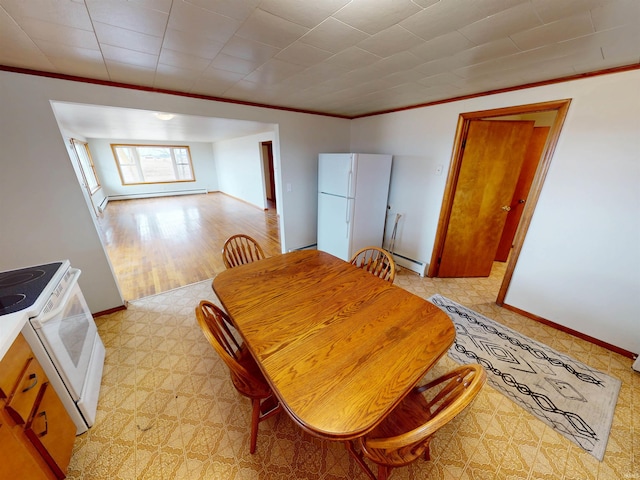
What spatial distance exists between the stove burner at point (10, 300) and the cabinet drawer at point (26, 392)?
0.29 meters

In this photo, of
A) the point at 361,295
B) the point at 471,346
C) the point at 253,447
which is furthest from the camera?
the point at 471,346

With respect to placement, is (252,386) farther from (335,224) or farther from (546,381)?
Result: (335,224)

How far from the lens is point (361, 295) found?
1409mm

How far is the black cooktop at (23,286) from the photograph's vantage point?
1.12 m

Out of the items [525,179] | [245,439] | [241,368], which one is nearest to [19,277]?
[241,368]

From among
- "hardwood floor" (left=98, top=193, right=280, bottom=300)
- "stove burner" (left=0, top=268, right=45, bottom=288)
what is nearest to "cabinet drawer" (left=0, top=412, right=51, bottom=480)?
"stove burner" (left=0, top=268, right=45, bottom=288)

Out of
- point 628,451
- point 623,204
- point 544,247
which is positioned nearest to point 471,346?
point 628,451

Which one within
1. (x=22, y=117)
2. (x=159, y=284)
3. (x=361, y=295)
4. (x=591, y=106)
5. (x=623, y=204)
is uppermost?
(x=591, y=106)

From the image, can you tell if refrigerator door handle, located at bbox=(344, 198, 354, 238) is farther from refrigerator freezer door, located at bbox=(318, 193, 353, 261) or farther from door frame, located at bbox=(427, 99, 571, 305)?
door frame, located at bbox=(427, 99, 571, 305)

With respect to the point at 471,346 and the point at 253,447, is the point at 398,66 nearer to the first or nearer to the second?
the point at 471,346

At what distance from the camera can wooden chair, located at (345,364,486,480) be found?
0.69 metres

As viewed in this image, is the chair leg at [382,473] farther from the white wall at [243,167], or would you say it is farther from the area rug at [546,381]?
the white wall at [243,167]

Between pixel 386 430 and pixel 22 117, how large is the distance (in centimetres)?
318

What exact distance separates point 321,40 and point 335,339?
65.1 inches
